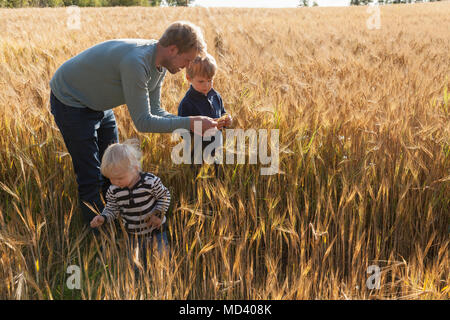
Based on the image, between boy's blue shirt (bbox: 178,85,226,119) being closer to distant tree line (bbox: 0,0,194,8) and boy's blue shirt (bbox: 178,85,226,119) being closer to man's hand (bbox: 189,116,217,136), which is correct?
man's hand (bbox: 189,116,217,136)

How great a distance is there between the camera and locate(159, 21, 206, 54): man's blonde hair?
159cm

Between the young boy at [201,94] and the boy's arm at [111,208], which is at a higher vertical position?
the young boy at [201,94]

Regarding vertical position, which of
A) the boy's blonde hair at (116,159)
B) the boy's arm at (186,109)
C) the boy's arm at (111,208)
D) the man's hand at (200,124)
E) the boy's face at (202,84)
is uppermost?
the boy's face at (202,84)

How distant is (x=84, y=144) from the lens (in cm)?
184

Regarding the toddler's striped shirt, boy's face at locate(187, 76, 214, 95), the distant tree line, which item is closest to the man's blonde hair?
boy's face at locate(187, 76, 214, 95)

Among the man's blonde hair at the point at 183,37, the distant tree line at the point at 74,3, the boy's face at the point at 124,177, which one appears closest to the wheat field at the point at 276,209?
the boy's face at the point at 124,177

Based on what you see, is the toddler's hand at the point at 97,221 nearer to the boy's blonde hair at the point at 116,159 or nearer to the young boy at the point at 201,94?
the boy's blonde hair at the point at 116,159

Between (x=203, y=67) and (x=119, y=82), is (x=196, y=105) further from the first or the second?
(x=119, y=82)

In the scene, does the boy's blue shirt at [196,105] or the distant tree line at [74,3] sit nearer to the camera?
the boy's blue shirt at [196,105]

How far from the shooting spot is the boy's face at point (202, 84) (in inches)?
74.6

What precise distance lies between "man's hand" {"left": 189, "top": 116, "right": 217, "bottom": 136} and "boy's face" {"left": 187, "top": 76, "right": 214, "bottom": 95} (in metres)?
0.32

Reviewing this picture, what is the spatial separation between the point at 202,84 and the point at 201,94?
0.25ft

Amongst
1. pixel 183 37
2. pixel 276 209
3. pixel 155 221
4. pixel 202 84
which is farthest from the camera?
pixel 202 84

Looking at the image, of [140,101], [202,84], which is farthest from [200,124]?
[202,84]
